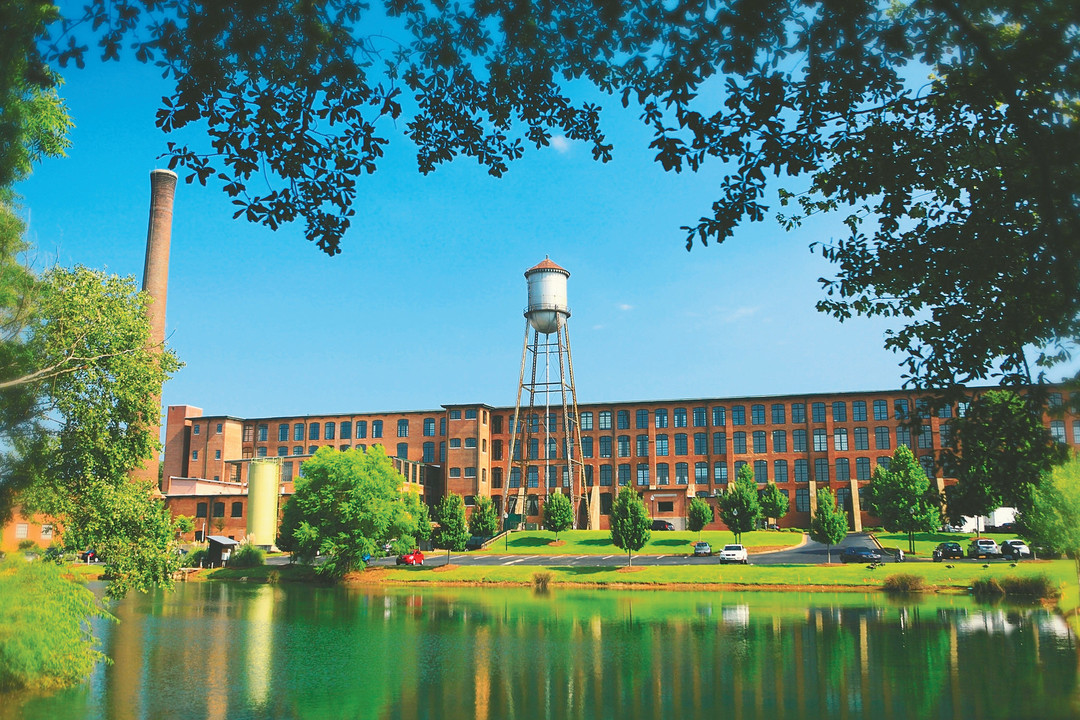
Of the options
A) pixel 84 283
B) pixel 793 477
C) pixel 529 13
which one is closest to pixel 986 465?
pixel 529 13

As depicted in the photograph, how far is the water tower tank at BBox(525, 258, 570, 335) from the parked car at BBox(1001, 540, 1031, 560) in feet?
117

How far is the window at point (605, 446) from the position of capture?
7975 cm

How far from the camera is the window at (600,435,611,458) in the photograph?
262 ft

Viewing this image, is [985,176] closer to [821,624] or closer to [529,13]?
[529,13]

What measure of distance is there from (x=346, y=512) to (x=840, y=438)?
1777 inches

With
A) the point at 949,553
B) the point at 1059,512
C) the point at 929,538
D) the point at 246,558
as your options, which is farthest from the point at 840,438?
the point at 246,558

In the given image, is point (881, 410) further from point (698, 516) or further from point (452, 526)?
point (452, 526)

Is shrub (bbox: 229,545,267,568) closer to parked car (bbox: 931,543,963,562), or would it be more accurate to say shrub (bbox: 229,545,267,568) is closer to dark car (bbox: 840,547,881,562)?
dark car (bbox: 840,547,881,562)

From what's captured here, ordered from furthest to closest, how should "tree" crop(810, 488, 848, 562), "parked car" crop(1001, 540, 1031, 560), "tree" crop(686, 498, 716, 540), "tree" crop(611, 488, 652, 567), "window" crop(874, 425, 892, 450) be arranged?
"window" crop(874, 425, 892, 450) → "tree" crop(686, 498, 716, 540) → "tree" crop(611, 488, 652, 567) → "parked car" crop(1001, 540, 1031, 560) → "tree" crop(810, 488, 848, 562)

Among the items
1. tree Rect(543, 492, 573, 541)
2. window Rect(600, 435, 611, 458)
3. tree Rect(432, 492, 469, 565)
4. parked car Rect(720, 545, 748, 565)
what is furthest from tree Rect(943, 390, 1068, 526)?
window Rect(600, 435, 611, 458)

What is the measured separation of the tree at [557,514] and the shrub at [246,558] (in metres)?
20.1

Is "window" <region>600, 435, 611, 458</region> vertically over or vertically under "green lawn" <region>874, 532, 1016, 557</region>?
over

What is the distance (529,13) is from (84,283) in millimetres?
16868

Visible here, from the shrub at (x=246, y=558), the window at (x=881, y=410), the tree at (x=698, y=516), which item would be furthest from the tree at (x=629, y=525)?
the window at (x=881, y=410)
